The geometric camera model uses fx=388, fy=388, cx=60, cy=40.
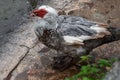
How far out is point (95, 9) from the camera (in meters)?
5.75

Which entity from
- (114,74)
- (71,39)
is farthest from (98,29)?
(114,74)

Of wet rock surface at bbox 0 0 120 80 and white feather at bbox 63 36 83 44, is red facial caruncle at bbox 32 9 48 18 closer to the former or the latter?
white feather at bbox 63 36 83 44

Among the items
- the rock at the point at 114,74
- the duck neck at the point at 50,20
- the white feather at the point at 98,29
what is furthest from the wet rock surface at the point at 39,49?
the rock at the point at 114,74

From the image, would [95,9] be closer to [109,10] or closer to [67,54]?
[109,10]

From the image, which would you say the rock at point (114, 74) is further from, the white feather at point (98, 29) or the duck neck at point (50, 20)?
the duck neck at point (50, 20)

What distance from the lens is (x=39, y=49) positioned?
5.21m

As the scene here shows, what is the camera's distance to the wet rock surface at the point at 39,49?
15.9ft

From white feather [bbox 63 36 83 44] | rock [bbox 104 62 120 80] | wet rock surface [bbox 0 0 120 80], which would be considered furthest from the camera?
wet rock surface [bbox 0 0 120 80]

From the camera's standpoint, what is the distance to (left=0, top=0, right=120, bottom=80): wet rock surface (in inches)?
190

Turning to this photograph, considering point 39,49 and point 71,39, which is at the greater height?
point 71,39

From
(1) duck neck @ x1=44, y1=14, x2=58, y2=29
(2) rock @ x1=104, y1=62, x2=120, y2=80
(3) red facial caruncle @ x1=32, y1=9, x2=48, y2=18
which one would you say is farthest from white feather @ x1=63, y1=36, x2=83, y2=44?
(2) rock @ x1=104, y1=62, x2=120, y2=80

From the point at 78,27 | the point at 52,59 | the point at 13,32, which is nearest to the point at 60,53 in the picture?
the point at 52,59

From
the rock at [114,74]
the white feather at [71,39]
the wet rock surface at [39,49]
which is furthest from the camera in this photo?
the wet rock surface at [39,49]

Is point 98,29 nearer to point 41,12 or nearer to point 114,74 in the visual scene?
point 41,12
